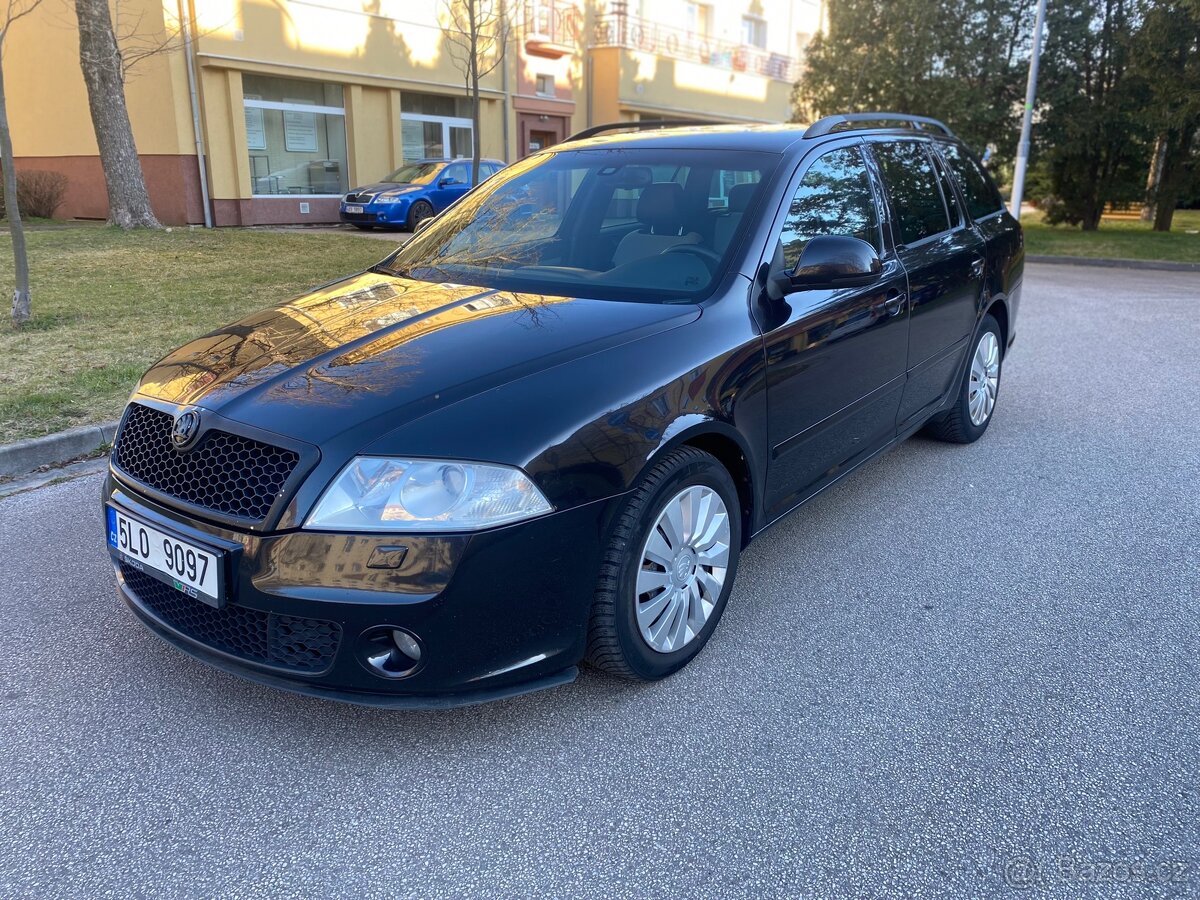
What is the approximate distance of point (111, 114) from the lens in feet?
47.7

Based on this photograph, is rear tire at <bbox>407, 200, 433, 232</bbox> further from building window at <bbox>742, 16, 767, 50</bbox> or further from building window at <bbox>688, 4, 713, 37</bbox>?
building window at <bbox>742, 16, 767, 50</bbox>

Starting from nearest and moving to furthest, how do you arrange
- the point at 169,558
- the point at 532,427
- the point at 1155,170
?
1. the point at 532,427
2. the point at 169,558
3. the point at 1155,170

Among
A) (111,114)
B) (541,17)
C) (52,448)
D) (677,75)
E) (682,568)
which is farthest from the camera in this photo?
(677,75)

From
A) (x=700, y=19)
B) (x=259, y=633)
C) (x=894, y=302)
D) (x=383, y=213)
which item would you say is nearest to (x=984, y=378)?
(x=894, y=302)

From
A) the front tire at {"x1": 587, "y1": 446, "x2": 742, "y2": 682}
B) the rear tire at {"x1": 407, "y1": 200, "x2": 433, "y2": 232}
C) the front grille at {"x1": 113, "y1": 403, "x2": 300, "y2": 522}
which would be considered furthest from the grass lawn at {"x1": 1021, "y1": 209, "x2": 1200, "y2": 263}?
the front grille at {"x1": 113, "y1": 403, "x2": 300, "y2": 522}

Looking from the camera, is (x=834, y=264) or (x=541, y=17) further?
(x=541, y=17)

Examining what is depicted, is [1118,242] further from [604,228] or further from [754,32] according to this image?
[754,32]

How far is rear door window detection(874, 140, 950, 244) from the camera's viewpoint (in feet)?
13.8

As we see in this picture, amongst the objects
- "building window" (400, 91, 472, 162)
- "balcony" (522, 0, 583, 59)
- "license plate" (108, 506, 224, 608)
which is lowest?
"license plate" (108, 506, 224, 608)

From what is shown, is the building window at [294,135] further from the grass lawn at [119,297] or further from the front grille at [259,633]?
the front grille at [259,633]

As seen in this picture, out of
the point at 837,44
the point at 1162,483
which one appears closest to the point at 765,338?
the point at 1162,483

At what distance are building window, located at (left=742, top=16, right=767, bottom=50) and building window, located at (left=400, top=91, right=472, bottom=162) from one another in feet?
43.7

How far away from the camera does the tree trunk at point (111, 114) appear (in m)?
13.7

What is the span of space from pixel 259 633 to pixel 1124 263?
16941mm
